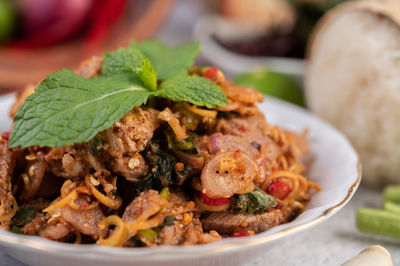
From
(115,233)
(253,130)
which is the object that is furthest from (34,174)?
(253,130)

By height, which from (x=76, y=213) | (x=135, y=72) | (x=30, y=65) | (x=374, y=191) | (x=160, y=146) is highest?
(x=135, y=72)

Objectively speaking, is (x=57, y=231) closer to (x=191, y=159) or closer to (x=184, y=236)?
(x=184, y=236)

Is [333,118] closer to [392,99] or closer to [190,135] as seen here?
[392,99]

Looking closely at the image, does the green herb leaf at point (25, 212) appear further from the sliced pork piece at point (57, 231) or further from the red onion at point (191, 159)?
the red onion at point (191, 159)

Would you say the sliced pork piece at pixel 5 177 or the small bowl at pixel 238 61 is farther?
the small bowl at pixel 238 61

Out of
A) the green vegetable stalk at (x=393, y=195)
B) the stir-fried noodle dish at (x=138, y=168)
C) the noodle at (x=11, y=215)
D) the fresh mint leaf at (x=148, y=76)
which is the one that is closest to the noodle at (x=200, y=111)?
the stir-fried noodle dish at (x=138, y=168)

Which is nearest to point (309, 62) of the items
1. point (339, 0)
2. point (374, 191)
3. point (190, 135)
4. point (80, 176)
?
point (374, 191)
